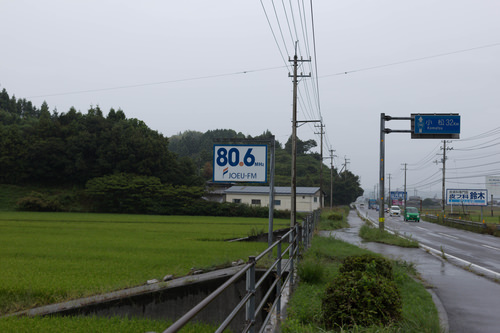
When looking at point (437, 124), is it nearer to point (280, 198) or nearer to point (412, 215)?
point (412, 215)

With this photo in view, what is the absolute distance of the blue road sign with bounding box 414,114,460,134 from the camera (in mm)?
22484

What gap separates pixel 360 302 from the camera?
5660 mm

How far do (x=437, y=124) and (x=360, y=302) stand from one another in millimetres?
19521

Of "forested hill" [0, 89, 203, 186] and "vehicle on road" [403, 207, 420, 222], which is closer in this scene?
"vehicle on road" [403, 207, 420, 222]

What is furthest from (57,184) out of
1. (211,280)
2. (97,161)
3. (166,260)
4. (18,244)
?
(211,280)

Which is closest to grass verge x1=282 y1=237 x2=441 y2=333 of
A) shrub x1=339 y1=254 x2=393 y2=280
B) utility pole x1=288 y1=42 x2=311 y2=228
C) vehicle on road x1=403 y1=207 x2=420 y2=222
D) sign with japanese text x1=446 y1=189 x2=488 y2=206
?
shrub x1=339 y1=254 x2=393 y2=280

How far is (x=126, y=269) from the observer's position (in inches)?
495

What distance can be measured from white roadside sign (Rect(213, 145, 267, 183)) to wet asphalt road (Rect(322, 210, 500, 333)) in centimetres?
514

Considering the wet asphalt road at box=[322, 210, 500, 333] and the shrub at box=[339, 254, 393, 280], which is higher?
the shrub at box=[339, 254, 393, 280]

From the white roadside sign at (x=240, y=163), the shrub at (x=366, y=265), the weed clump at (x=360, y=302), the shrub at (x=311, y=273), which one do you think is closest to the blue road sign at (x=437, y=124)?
the white roadside sign at (x=240, y=163)

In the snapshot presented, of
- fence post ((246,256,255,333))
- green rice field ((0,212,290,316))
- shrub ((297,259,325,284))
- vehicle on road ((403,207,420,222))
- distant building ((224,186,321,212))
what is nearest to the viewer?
fence post ((246,256,255,333))

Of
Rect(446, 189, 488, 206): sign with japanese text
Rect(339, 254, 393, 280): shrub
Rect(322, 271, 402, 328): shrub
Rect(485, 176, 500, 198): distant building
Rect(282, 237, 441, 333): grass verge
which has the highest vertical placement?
Rect(485, 176, 500, 198): distant building

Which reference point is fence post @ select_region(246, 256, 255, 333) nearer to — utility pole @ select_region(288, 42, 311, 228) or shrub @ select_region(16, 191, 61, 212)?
utility pole @ select_region(288, 42, 311, 228)

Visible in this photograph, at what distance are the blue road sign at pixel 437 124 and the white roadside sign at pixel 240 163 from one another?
14.7 m
